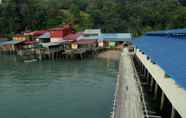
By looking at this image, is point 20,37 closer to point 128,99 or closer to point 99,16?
point 99,16

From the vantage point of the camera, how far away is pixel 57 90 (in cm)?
2738

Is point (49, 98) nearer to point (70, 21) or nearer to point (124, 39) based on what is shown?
point (124, 39)

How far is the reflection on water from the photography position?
20.5 m

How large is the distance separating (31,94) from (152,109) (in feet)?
41.5

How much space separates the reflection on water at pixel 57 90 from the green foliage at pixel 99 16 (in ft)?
115

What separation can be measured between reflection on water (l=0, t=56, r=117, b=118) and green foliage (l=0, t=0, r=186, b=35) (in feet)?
115

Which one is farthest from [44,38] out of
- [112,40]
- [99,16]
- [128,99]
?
[128,99]

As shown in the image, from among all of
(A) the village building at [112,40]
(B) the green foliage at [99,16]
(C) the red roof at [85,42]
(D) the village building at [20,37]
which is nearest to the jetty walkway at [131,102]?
(C) the red roof at [85,42]

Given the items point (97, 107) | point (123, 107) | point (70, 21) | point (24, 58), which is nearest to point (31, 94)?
point (97, 107)

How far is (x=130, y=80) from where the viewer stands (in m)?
24.3

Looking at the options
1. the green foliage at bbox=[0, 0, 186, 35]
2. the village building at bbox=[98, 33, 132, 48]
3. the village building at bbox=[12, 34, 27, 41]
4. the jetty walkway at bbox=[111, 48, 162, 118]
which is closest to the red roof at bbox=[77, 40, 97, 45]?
the village building at bbox=[98, 33, 132, 48]

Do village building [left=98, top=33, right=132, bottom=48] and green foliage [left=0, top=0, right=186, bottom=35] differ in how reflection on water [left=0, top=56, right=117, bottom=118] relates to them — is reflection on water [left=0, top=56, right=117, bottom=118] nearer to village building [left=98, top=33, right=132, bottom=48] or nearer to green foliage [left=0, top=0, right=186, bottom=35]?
village building [left=98, top=33, right=132, bottom=48]

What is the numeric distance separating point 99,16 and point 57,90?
56693 millimetres

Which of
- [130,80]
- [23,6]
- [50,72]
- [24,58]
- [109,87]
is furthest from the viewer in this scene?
[23,6]
